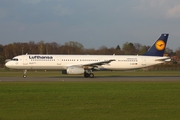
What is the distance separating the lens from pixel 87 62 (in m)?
39.7

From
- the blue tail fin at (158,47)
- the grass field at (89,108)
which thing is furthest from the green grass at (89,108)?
the blue tail fin at (158,47)

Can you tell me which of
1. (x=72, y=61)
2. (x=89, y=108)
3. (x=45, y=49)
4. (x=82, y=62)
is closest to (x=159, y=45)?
(x=82, y=62)

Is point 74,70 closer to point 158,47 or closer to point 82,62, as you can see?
point 82,62

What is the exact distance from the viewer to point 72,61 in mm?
39312

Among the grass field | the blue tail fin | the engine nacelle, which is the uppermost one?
the blue tail fin

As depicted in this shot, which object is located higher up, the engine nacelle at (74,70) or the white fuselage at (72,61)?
the white fuselage at (72,61)

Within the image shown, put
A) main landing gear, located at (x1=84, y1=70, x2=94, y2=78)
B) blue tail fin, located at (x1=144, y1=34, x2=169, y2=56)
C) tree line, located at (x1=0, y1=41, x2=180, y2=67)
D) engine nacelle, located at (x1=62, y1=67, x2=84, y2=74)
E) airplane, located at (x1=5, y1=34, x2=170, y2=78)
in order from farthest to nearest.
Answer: tree line, located at (x1=0, y1=41, x2=180, y2=67)
blue tail fin, located at (x1=144, y1=34, x2=169, y2=56)
main landing gear, located at (x1=84, y1=70, x2=94, y2=78)
airplane, located at (x1=5, y1=34, x2=170, y2=78)
engine nacelle, located at (x1=62, y1=67, x2=84, y2=74)

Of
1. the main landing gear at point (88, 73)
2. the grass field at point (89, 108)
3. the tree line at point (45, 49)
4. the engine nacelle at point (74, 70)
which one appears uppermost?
the tree line at point (45, 49)

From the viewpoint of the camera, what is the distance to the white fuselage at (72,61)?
3800 centimetres

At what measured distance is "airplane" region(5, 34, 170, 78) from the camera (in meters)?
38.0

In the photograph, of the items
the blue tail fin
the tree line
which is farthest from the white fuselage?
the tree line

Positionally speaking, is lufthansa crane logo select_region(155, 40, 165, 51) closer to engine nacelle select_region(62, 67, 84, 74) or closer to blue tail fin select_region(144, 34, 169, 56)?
blue tail fin select_region(144, 34, 169, 56)

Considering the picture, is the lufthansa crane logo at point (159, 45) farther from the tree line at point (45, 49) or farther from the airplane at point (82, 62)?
the tree line at point (45, 49)

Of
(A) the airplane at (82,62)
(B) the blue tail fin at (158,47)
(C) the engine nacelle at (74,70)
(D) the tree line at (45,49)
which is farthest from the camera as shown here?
(D) the tree line at (45,49)
